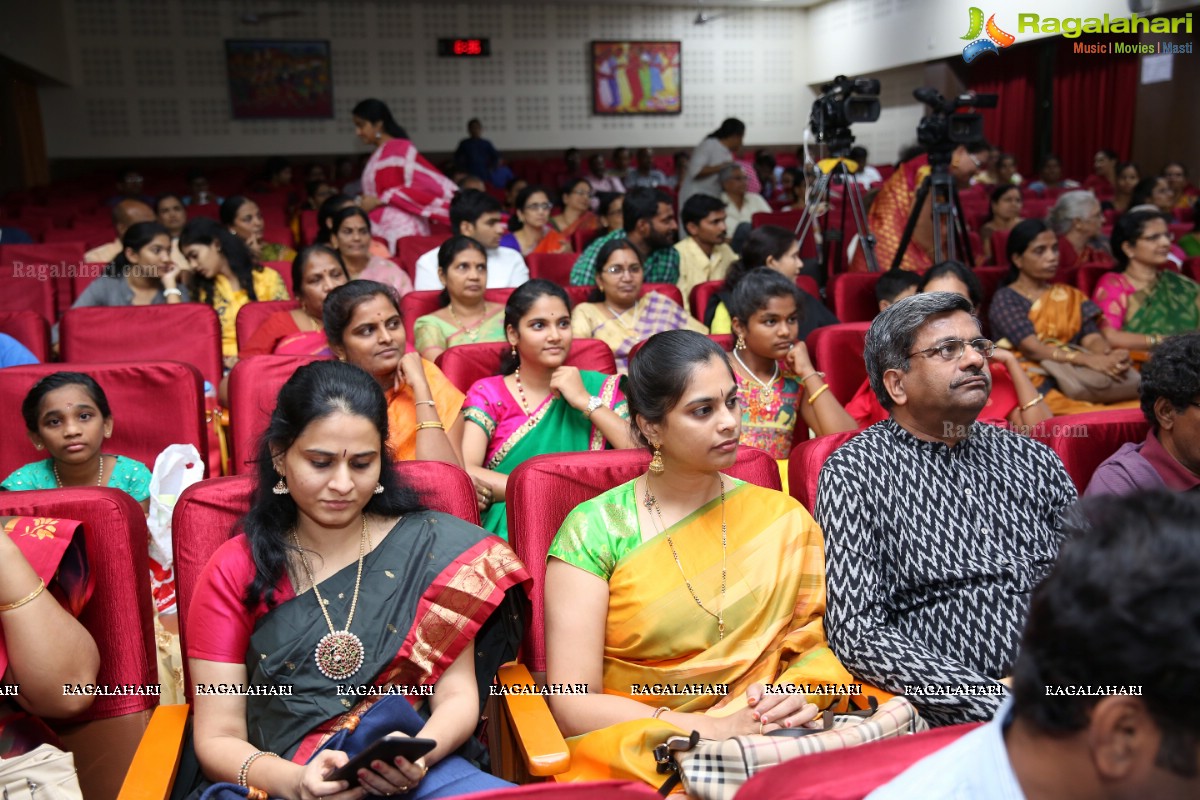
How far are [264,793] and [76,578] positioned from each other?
1.50 ft

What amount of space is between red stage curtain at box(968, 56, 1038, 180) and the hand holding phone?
398 inches

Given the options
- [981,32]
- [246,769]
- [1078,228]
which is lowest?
[246,769]

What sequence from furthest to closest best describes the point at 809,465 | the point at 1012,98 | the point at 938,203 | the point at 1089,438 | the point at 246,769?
the point at 1012,98 < the point at 938,203 < the point at 1089,438 < the point at 809,465 < the point at 246,769

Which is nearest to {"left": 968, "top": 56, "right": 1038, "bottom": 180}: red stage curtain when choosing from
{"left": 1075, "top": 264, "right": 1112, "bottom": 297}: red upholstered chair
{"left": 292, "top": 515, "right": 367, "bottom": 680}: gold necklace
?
{"left": 1075, "top": 264, "right": 1112, "bottom": 297}: red upholstered chair

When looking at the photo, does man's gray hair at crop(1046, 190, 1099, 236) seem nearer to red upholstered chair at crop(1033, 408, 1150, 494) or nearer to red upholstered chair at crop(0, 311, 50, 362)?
red upholstered chair at crop(1033, 408, 1150, 494)

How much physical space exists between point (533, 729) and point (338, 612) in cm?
33

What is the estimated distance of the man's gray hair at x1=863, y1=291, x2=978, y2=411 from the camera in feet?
5.59

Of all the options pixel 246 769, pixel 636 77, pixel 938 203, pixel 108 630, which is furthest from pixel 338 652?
pixel 636 77

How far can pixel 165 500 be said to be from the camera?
223 centimetres

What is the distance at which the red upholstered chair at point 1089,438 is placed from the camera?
6.21ft

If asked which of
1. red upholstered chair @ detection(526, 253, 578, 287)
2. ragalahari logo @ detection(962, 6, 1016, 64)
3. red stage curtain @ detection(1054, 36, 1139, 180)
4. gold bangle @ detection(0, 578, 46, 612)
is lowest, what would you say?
gold bangle @ detection(0, 578, 46, 612)

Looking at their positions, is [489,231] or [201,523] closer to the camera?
[201,523]

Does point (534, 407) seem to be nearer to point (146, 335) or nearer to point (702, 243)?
point (146, 335)

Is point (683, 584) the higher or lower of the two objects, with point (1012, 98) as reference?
lower
